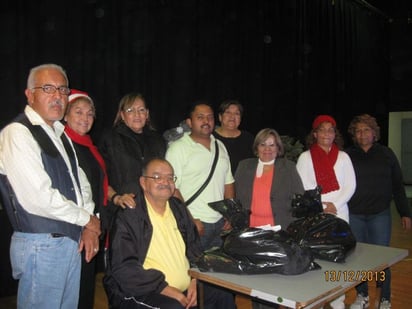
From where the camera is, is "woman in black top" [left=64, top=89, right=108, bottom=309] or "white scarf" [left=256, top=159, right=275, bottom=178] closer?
"woman in black top" [left=64, top=89, right=108, bottom=309]

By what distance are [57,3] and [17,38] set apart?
0.56 m

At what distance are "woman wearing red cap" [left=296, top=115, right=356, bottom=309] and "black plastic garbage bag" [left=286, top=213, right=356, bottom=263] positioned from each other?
71cm

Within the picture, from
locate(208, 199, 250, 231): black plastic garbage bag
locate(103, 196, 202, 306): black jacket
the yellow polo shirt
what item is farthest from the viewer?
locate(208, 199, 250, 231): black plastic garbage bag

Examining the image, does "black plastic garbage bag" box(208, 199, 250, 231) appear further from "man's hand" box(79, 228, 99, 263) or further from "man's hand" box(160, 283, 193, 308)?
"man's hand" box(79, 228, 99, 263)

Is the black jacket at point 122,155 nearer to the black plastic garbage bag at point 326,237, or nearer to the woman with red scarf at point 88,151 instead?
the woman with red scarf at point 88,151

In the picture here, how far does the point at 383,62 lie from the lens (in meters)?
9.80

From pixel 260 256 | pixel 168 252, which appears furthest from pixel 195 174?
pixel 260 256

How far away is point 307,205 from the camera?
2521mm

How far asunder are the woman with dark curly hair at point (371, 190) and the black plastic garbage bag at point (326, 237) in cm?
99

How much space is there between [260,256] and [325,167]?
128 cm

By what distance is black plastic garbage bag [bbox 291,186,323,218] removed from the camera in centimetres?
252

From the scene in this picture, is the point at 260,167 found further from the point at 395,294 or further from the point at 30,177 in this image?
the point at 395,294

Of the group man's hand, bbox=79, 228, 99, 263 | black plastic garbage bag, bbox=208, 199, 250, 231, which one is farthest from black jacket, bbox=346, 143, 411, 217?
man's hand, bbox=79, 228, 99, 263

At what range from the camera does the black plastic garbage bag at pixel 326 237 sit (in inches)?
84.7
